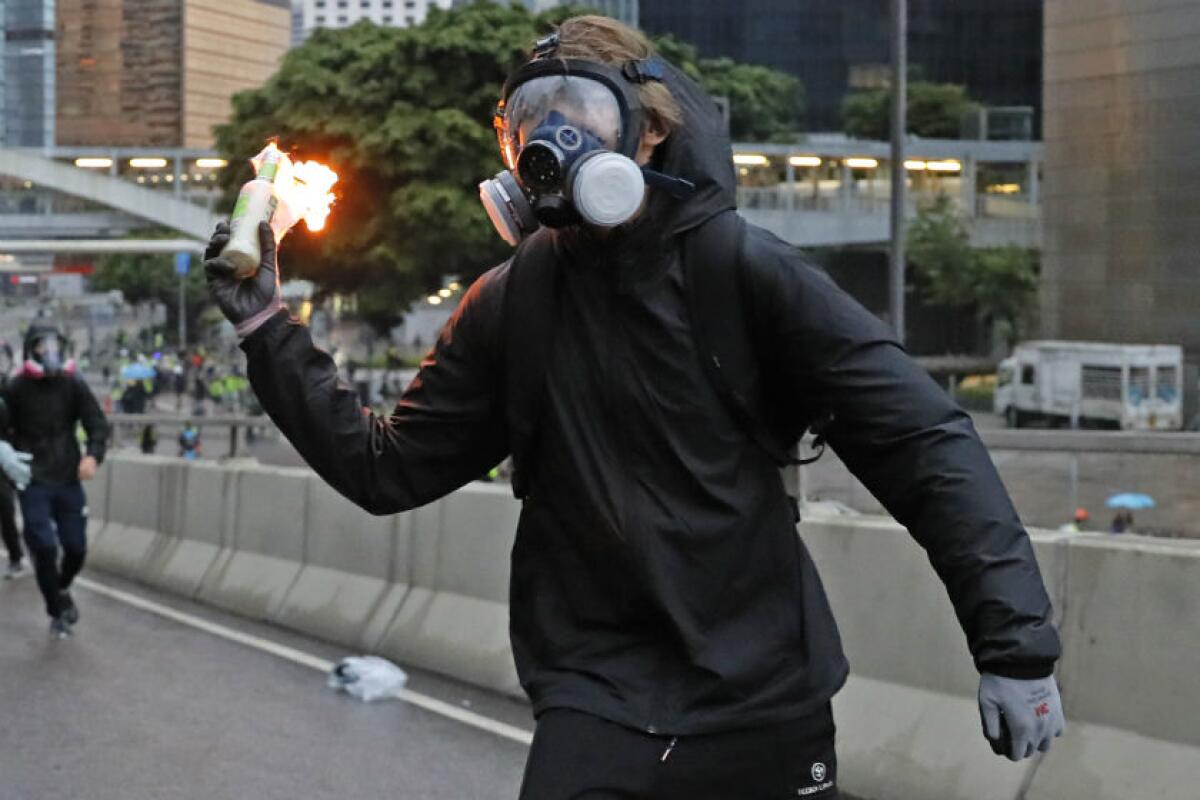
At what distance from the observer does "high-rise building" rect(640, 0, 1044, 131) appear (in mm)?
111062

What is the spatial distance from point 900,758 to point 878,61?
362 feet

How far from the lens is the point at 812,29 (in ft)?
373

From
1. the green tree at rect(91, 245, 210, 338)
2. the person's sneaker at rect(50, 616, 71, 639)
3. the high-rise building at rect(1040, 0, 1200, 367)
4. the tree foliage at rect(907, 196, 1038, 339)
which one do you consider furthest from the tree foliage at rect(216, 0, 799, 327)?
the green tree at rect(91, 245, 210, 338)

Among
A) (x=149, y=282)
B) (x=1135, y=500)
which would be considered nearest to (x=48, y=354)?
(x=1135, y=500)

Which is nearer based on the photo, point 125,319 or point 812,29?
point 125,319

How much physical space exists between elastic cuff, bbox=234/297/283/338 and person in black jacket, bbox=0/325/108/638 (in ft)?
28.2

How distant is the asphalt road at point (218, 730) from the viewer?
762 cm

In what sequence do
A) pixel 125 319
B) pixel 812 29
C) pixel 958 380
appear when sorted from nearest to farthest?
pixel 958 380 < pixel 125 319 < pixel 812 29

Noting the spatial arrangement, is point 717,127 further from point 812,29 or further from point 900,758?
point 812,29

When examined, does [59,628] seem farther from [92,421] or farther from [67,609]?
[92,421]

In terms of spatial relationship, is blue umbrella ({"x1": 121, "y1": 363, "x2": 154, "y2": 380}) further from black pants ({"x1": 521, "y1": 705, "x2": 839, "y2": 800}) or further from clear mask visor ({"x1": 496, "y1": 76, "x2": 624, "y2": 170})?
black pants ({"x1": 521, "y1": 705, "x2": 839, "y2": 800})

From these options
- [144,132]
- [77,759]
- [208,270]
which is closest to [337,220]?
[144,132]

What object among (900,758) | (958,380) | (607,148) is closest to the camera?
(607,148)

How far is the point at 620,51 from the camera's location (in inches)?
141
